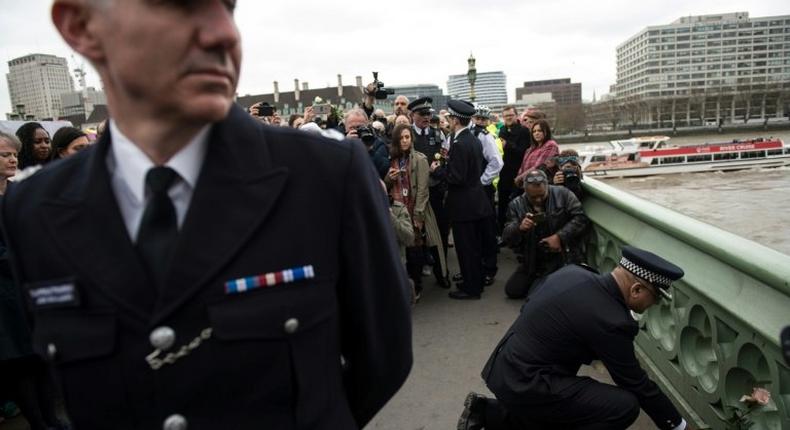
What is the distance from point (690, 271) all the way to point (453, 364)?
1793 mm

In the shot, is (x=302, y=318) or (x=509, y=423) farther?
(x=509, y=423)

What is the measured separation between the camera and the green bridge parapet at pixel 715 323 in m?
2.24

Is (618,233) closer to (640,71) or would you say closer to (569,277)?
(569,277)

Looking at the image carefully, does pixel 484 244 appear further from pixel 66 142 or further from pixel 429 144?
pixel 66 142

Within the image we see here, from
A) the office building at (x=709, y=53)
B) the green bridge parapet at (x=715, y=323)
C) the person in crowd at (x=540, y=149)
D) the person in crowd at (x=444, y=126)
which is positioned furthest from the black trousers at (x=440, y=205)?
the office building at (x=709, y=53)

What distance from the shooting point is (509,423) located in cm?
327

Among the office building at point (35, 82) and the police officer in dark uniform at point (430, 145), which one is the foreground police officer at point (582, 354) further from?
the office building at point (35, 82)

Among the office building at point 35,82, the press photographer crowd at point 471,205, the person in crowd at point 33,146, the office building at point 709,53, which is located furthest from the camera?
the office building at point 709,53

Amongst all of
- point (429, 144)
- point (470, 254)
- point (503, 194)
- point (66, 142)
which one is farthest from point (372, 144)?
point (503, 194)

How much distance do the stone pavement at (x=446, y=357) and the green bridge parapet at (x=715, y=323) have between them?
41cm

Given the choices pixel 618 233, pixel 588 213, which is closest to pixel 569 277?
pixel 618 233

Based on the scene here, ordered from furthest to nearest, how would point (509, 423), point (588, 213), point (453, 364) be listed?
point (588, 213)
point (453, 364)
point (509, 423)

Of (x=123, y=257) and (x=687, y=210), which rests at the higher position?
(x=123, y=257)

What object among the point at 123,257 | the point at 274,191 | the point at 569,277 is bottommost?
the point at 569,277
